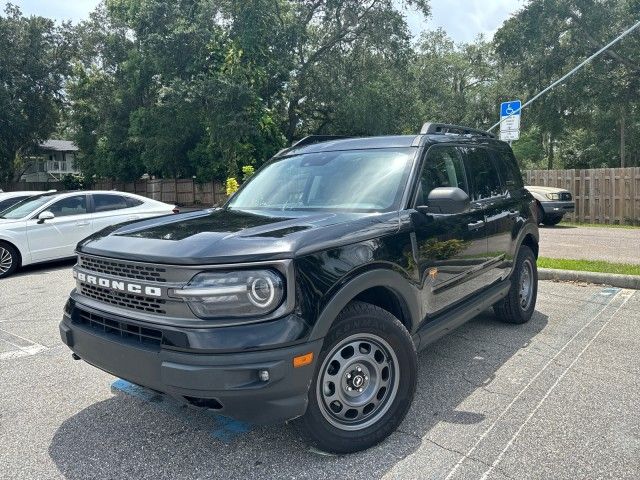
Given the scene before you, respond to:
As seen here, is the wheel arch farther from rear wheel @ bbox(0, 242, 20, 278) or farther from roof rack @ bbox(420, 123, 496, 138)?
roof rack @ bbox(420, 123, 496, 138)

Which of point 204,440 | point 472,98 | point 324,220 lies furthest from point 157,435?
point 472,98

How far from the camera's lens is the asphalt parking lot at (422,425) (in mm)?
2891

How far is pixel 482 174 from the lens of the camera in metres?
4.79

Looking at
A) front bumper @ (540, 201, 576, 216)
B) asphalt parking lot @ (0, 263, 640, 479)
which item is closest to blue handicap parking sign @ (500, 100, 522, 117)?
front bumper @ (540, 201, 576, 216)

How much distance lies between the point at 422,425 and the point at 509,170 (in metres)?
3.16

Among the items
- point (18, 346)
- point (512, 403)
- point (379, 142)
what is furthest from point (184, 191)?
point (512, 403)

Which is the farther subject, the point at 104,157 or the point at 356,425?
the point at 104,157

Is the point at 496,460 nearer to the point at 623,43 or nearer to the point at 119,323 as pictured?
the point at 119,323

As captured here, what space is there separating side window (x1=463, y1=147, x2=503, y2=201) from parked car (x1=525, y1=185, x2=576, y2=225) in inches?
455

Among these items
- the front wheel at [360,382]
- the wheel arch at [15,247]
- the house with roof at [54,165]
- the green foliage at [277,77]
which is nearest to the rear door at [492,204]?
the front wheel at [360,382]

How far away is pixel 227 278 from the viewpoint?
8.55 feet

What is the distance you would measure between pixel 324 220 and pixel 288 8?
2645cm

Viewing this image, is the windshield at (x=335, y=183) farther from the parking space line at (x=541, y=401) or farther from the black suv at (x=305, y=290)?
the parking space line at (x=541, y=401)

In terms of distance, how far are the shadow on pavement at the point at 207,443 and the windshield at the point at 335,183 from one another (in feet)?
4.80
